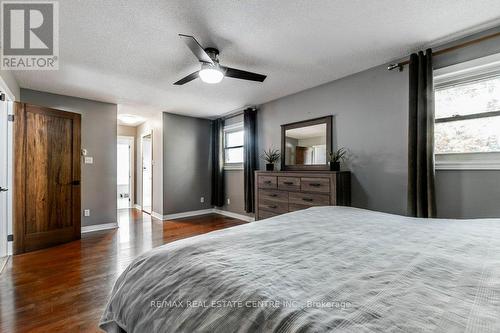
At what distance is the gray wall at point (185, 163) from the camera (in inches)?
202

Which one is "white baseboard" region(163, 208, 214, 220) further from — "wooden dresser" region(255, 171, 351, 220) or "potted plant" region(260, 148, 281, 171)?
"potted plant" region(260, 148, 281, 171)

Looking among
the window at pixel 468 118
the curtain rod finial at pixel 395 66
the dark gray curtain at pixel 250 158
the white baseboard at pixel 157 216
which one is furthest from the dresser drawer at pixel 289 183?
the white baseboard at pixel 157 216

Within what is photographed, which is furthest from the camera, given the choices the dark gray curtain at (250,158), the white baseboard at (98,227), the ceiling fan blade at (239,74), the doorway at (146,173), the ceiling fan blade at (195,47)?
the doorway at (146,173)

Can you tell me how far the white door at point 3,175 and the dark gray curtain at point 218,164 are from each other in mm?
3498

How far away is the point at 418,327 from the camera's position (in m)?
0.52

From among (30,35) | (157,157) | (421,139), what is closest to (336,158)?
(421,139)

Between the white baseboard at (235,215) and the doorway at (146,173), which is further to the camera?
the doorway at (146,173)

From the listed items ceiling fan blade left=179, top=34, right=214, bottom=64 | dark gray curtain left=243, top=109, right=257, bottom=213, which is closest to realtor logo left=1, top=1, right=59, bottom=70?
ceiling fan blade left=179, top=34, right=214, bottom=64

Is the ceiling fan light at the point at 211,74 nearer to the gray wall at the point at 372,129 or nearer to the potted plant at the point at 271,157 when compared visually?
the gray wall at the point at 372,129

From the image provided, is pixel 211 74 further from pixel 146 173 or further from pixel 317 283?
pixel 146 173

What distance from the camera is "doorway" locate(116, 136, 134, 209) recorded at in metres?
6.60

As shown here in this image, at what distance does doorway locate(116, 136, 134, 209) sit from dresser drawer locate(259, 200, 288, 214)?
14.9 ft

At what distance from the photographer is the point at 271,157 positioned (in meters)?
4.25

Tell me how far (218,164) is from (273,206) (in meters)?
2.26
